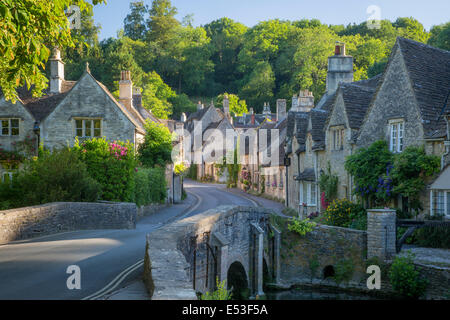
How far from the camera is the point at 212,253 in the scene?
51.7 ft

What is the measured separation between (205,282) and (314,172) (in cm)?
1802

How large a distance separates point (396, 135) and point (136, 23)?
9015 cm

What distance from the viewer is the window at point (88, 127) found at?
3503 cm

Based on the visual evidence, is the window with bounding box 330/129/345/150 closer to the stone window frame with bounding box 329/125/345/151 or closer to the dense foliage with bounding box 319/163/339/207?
the stone window frame with bounding box 329/125/345/151

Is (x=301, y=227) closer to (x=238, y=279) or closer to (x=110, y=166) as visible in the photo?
(x=238, y=279)

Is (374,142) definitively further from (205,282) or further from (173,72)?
(173,72)

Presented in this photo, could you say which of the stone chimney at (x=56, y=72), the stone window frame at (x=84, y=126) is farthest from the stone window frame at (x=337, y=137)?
the stone chimney at (x=56, y=72)

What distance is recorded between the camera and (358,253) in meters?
21.7

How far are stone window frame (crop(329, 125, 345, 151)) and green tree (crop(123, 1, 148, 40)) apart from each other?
82770 mm

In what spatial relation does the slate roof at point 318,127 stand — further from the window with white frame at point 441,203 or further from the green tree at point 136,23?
the green tree at point 136,23

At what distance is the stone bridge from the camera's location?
29.7 feet

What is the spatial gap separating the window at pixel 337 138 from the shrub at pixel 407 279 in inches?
402

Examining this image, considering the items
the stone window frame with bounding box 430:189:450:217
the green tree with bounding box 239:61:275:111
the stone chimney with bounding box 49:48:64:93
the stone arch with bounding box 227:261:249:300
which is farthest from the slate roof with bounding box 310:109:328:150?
the green tree with bounding box 239:61:275:111
